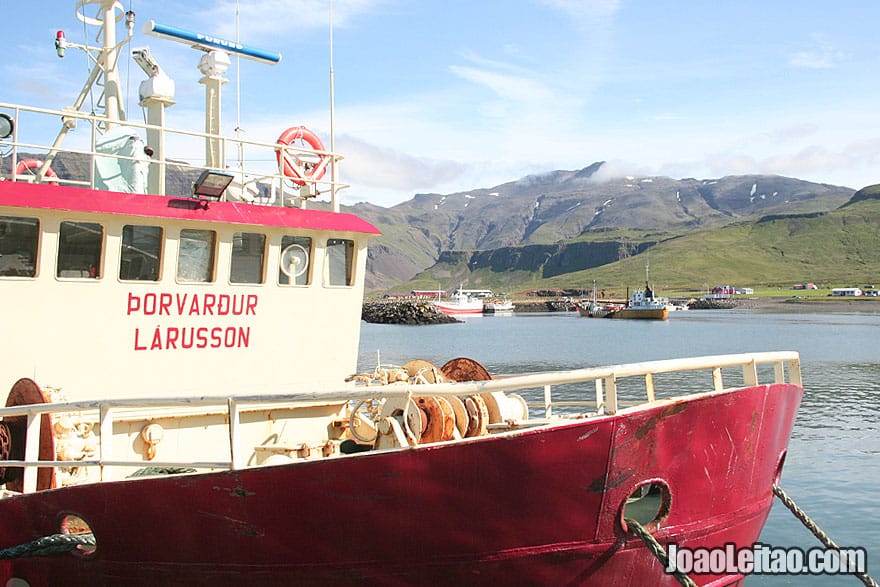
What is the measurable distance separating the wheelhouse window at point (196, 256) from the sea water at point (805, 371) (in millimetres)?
3595

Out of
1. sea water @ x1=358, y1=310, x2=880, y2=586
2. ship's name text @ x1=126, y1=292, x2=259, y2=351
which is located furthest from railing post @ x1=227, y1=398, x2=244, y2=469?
sea water @ x1=358, y1=310, x2=880, y2=586

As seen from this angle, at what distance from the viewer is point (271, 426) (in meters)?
9.77

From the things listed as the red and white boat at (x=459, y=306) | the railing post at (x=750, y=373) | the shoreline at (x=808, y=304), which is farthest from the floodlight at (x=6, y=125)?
the shoreline at (x=808, y=304)

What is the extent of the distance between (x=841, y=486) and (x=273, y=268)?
13806 mm

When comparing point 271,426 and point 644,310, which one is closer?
point 271,426

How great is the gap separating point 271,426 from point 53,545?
2897 mm

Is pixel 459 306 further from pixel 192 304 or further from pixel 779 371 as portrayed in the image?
pixel 779 371

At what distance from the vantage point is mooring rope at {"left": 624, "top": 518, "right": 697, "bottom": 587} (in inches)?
268

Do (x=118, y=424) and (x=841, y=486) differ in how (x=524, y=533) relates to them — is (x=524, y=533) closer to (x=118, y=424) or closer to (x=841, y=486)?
(x=118, y=424)

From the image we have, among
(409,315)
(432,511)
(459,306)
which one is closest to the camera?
(432,511)

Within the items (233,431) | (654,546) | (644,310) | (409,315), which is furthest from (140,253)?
(644,310)

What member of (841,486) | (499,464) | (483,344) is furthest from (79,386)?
(483,344)

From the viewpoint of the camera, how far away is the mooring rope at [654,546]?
6.81 meters

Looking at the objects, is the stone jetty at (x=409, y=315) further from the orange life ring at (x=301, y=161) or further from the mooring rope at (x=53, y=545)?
the mooring rope at (x=53, y=545)
